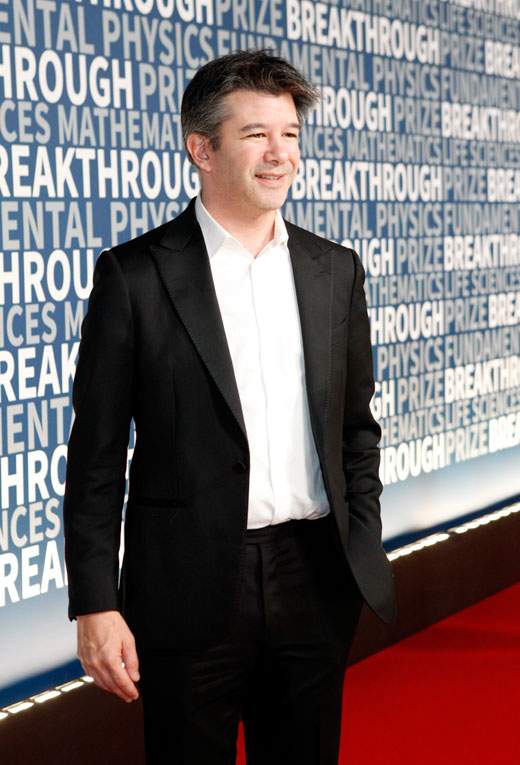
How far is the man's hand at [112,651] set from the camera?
5.26ft

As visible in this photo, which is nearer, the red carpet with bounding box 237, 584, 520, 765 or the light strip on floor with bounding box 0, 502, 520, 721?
the light strip on floor with bounding box 0, 502, 520, 721

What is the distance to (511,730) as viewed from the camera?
3152mm

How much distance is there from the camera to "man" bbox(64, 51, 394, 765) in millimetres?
1608

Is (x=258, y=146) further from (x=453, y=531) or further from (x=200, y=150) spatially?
(x=453, y=531)

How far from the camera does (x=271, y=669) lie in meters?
1.71

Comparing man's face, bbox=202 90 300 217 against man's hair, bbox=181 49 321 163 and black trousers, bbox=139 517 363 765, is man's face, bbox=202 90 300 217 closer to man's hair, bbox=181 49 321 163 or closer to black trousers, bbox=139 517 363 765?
man's hair, bbox=181 49 321 163

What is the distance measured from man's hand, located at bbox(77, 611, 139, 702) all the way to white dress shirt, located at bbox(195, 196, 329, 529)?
0.23 metres

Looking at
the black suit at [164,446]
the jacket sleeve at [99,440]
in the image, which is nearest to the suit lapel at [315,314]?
the black suit at [164,446]

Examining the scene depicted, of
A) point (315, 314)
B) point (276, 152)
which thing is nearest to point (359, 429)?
point (315, 314)

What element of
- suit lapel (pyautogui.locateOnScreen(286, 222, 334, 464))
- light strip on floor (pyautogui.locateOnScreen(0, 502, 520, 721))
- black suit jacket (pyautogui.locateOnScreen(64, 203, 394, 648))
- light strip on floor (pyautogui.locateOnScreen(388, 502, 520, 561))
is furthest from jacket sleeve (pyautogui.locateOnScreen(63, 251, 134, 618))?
light strip on floor (pyautogui.locateOnScreen(388, 502, 520, 561))

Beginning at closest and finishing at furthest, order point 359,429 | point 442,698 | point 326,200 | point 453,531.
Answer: point 359,429, point 442,698, point 326,200, point 453,531

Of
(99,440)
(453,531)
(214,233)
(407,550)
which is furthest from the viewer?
(453,531)

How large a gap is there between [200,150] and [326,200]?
1.89 metres

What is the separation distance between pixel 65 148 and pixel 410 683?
1903 millimetres
